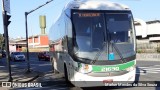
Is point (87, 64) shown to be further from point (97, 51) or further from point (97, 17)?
point (97, 17)

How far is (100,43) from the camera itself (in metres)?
13.2

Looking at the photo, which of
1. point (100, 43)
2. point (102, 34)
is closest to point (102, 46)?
point (100, 43)

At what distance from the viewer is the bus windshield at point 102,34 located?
43.0 ft

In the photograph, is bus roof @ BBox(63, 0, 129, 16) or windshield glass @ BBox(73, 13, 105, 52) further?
bus roof @ BBox(63, 0, 129, 16)

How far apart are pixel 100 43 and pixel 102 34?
37cm

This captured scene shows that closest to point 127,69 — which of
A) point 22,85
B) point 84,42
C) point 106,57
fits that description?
point 106,57

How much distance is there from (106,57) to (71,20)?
1965 millimetres

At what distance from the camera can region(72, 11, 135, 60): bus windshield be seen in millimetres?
13109

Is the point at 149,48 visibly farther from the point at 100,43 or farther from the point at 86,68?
the point at 86,68

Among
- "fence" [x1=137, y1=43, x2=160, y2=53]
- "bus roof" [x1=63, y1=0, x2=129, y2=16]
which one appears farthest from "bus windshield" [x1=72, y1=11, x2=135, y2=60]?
"fence" [x1=137, y1=43, x2=160, y2=53]

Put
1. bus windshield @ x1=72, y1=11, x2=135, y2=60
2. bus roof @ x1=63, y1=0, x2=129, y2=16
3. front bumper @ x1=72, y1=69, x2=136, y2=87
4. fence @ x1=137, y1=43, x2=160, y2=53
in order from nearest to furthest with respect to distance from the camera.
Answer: front bumper @ x1=72, y1=69, x2=136, y2=87 < bus windshield @ x1=72, y1=11, x2=135, y2=60 < bus roof @ x1=63, y1=0, x2=129, y2=16 < fence @ x1=137, y1=43, x2=160, y2=53

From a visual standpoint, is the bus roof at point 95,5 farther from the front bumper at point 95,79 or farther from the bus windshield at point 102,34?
the front bumper at point 95,79

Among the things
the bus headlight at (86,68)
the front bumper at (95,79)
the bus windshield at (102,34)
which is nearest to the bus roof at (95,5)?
the bus windshield at (102,34)

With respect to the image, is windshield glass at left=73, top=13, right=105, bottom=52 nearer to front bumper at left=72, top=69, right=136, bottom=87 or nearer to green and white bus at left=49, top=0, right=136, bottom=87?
green and white bus at left=49, top=0, right=136, bottom=87
